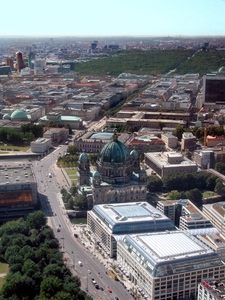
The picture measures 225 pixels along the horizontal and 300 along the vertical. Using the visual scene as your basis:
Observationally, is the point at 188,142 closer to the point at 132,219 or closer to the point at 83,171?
the point at 83,171

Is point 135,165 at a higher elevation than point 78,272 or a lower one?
higher

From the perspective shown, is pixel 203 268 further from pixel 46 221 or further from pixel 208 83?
pixel 208 83

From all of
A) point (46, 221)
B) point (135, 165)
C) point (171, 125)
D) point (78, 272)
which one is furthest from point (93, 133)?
point (78, 272)

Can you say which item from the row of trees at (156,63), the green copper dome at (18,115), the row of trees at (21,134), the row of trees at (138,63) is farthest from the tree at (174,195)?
the row of trees at (138,63)

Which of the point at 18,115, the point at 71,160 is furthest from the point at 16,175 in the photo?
the point at 18,115

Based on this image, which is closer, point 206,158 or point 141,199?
point 141,199

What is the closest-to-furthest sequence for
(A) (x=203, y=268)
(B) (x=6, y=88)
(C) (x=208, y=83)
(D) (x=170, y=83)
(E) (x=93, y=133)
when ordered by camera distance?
(A) (x=203, y=268), (E) (x=93, y=133), (C) (x=208, y=83), (B) (x=6, y=88), (D) (x=170, y=83)
